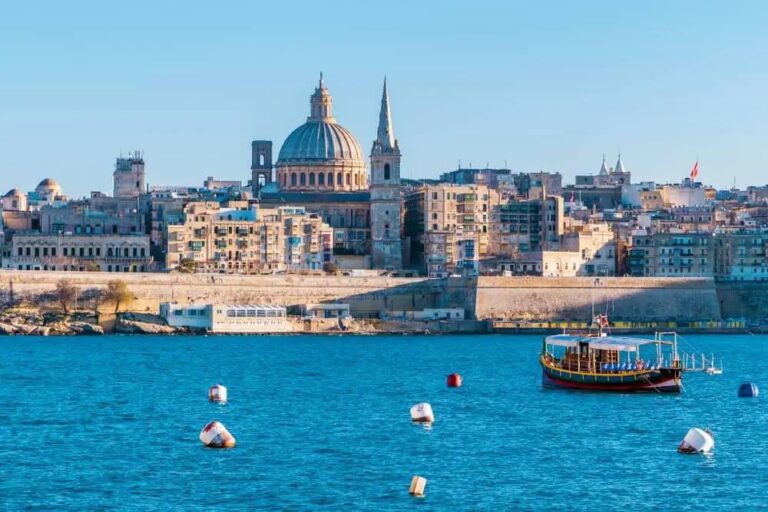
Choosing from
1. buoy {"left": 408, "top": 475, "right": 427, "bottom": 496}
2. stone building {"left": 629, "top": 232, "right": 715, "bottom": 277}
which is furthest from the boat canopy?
stone building {"left": 629, "top": 232, "right": 715, "bottom": 277}

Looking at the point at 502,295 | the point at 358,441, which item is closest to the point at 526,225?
the point at 502,295

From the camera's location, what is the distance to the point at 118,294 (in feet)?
299

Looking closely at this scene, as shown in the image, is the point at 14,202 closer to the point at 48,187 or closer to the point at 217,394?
the point at 48,187

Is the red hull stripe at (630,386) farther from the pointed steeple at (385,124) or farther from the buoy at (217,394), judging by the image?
the pointed steeple at (385,124)

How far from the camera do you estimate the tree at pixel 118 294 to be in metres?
91.2

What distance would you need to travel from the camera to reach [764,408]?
50031 mm

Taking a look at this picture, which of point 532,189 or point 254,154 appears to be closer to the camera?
point 532,189

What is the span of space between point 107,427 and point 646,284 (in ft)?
200

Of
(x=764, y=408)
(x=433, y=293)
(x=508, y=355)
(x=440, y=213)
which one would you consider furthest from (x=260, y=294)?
(x=764, y=408)

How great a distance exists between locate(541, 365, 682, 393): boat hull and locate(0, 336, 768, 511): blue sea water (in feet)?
1.64

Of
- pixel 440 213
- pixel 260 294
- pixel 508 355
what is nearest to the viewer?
pixel 508 355

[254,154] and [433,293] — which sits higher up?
[254,154]

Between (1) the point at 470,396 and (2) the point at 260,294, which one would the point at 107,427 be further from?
(2) the point at 260,294

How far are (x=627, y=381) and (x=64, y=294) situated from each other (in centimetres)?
4368
